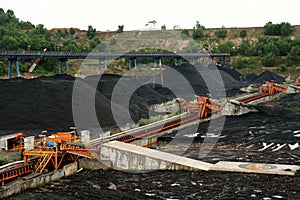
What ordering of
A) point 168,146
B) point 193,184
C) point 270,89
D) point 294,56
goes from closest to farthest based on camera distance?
1. point 193,184
2. point 168,146
3. point 270,89
4. point 294,56

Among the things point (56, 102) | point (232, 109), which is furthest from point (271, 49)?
point (56, 102)

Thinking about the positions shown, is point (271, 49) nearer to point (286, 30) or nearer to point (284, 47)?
point (284, 47)

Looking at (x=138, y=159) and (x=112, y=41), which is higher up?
(x=112, y=41)

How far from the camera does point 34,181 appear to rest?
21.0m

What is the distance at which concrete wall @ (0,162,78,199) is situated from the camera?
19531 millimetres

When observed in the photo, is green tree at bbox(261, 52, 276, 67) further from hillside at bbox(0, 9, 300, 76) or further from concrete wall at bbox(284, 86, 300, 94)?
concrete wall at bbox(284, 86, 300, 94)

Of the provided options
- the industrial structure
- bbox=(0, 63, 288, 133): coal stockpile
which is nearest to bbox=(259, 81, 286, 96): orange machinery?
bbox=(0, 63, 288, 133): coal stockpile

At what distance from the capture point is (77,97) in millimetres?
36844

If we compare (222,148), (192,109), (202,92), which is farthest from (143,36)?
(222,148)

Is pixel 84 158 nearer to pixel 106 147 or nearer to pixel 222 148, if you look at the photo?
pixel 106 147

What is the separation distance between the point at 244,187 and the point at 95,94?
21.0 meters

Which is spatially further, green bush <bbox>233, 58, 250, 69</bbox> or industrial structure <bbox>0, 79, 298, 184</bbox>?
green bush <bbox>233, 58, 250, 69</bbox>

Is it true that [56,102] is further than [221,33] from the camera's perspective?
No

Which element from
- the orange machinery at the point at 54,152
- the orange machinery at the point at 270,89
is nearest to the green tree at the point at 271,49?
the orange machinery at the point at 270,89
